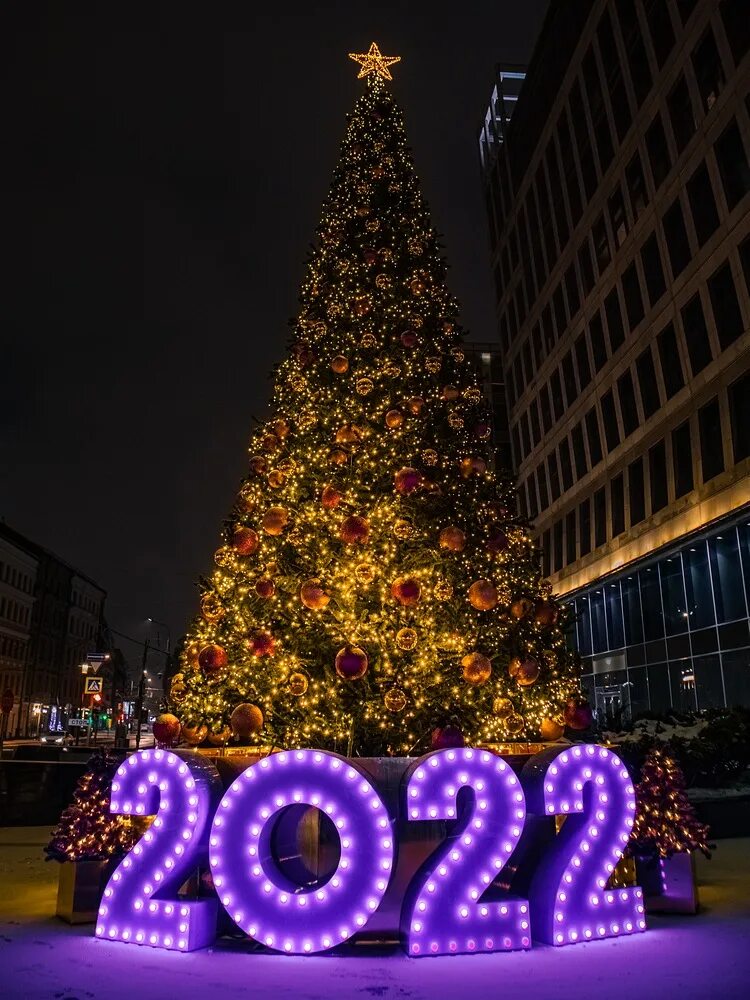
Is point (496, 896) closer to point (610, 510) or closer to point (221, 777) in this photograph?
point (221, 777)

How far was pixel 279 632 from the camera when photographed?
870cm

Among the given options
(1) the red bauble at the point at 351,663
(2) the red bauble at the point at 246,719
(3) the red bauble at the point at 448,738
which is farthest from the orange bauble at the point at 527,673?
(2) the red bauble at the point at 246,719

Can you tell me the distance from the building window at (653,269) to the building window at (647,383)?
196 centimetres

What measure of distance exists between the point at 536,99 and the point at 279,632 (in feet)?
132

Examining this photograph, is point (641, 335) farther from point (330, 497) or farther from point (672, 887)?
point (672, 887)

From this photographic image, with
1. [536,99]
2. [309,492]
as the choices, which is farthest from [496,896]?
[536,99]

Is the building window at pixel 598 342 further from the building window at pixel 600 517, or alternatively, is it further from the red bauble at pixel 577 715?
the red bauble at pixel 577 715

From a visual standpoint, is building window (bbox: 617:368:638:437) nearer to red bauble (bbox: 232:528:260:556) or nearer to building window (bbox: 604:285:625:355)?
building window (bbox: 604:285:625:355)

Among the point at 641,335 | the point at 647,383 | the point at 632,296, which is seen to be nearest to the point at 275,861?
the point at 647,383

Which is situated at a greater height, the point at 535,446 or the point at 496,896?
the point at 535,446

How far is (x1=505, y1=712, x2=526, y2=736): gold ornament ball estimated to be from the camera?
8625 mm

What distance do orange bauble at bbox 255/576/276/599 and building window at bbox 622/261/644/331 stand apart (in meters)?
25.4

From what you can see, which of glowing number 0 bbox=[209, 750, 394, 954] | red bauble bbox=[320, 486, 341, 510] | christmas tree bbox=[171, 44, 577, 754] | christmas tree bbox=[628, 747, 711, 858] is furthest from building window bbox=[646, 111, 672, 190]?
glowing number 0 bbox=[209, 750, 394, 954]

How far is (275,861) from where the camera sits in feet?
19.7
